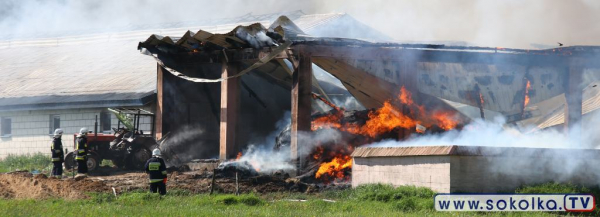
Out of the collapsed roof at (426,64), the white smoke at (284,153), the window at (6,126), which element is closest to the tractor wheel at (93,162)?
the collapsed roof at (426,64)

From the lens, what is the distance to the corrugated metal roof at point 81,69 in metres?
31.6

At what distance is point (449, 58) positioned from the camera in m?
23.4

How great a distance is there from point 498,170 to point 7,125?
23.6 meters

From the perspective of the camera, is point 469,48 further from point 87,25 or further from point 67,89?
point 87,25

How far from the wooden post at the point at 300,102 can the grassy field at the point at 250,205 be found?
4.61 m

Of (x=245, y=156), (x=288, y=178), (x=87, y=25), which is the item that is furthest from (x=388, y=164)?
(x=87, y=25)

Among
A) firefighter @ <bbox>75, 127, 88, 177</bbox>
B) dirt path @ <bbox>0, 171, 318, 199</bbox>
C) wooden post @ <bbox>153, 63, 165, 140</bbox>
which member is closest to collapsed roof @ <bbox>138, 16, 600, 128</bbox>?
wooden post @ <bbox>153, 63, 165, 140</bbox>

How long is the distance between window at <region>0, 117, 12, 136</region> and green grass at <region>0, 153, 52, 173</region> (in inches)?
67.8

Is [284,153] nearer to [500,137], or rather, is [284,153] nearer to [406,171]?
[500,137]

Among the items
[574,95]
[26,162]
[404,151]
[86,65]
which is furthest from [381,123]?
[86,65]

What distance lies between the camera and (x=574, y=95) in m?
24.1

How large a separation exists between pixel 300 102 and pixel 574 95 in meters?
7.83

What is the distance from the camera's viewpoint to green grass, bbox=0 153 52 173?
2953 cm

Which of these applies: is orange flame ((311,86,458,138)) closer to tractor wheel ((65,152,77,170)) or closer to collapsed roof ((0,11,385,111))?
tractor wheel ((65,152,77,170))
